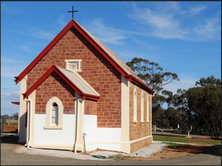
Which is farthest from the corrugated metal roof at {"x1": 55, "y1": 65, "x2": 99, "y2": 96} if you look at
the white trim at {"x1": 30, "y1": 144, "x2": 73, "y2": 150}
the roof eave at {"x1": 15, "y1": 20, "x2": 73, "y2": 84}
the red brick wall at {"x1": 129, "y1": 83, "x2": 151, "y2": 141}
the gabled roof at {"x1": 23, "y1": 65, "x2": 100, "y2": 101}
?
the white trim at {"x1": 30, "y1": 144, "x2": 73, "y2": 150}

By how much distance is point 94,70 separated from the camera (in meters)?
20.3

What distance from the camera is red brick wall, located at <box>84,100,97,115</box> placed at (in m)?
18.0

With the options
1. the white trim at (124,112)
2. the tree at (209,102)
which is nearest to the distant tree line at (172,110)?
the tree at (209,102)

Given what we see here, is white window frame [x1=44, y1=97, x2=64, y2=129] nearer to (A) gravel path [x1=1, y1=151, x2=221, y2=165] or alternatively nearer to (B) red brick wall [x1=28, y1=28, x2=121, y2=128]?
(A) gravel path [x1=1, y1=151, x2=221, y2=165]

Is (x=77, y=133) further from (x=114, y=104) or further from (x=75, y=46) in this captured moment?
(x=75, y=46)

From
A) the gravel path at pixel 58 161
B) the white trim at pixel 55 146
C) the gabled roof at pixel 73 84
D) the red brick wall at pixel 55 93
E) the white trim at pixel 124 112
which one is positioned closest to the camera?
the gravel path at pixel 58 161

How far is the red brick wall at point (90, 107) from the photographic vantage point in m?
18.0

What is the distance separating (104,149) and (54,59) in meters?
6.63

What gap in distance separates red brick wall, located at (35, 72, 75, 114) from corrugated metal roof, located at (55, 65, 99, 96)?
0.57 meters

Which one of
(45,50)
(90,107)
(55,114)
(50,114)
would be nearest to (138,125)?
(90,107)

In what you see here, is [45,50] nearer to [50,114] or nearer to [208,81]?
[50,114]

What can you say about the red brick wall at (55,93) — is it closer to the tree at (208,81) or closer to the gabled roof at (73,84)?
the gabled roof at (73,84)

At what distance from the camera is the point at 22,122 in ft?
68.5

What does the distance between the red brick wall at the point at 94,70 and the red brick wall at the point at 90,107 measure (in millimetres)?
497
